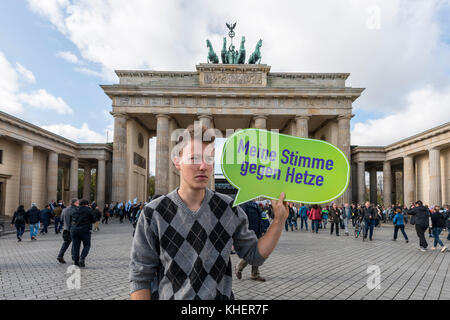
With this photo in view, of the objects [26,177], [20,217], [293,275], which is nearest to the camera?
[293,275]

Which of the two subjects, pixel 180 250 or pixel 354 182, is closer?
pixel 180 250

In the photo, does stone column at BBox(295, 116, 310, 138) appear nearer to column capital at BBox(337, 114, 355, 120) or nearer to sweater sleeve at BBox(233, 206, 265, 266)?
column capital at BBox(337, 114, 355, 120)

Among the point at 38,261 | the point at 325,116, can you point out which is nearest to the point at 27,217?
the point at 38,261

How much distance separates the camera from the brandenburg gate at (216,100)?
3141cm

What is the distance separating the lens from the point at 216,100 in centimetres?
3206

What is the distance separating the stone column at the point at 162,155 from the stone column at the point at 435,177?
25.3 metres

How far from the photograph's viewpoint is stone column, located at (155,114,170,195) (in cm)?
3109

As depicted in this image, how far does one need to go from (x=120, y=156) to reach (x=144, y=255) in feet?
105

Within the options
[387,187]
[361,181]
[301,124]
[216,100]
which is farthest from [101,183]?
[387,187]

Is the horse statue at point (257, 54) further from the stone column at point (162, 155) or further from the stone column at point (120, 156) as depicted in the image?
the stone column at point (120, 156)

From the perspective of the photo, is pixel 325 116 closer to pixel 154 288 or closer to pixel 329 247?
pixel 329 247

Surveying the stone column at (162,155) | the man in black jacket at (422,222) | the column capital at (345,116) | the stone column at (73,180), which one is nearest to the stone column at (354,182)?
the column capital at (345,116)

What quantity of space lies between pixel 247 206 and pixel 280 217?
4000 mm

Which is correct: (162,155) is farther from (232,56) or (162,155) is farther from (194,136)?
(194,136)
